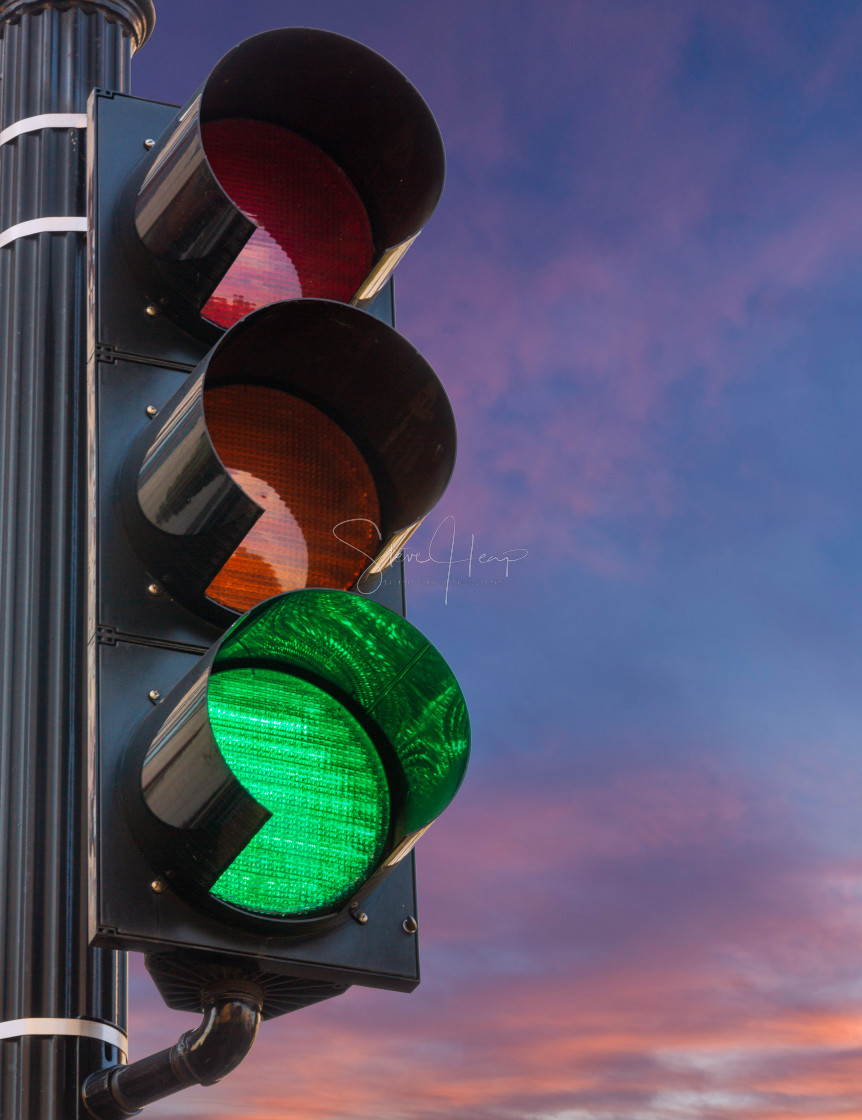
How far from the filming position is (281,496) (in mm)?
2871

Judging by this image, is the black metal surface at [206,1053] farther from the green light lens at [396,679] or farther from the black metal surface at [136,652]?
the green light lens at [396,679]

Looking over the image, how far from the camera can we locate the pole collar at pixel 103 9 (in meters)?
3.96

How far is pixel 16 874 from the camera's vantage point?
113 inches

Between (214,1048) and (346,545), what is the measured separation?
90cm

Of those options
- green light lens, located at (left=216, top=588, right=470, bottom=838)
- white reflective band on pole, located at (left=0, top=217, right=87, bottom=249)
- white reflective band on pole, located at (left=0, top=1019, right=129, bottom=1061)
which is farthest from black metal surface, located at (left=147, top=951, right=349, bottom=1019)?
white reflective band on pole, located at (left=0, top=217, right=87, bottom=249)

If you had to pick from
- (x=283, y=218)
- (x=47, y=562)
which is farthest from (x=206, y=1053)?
(x=283, y=218)

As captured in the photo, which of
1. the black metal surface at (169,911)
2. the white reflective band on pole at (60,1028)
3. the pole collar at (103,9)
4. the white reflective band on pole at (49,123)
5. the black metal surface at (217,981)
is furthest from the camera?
the pole collar at (103,9)

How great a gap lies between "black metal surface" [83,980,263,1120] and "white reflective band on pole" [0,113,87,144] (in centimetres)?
207

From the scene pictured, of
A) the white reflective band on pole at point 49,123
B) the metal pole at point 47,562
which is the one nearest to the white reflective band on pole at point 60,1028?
the metal pole at point 47,562

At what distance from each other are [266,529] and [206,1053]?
35.0 inches

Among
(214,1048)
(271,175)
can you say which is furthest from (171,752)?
(271,175)

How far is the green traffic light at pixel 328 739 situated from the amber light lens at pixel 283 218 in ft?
2.87

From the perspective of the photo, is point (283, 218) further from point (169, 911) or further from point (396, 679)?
point (169, 911)

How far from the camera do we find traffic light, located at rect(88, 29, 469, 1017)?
2512mm
